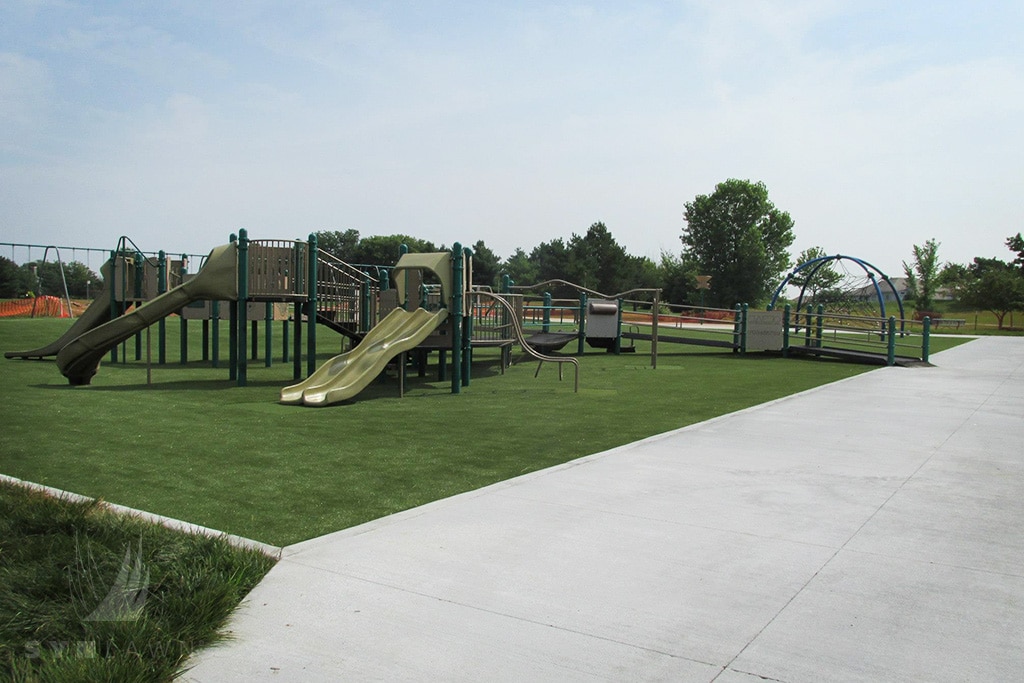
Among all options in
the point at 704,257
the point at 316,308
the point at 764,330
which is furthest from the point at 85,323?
the point at 704,257

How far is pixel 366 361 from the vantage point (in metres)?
12.5

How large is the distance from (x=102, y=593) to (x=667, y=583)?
2.70 metres

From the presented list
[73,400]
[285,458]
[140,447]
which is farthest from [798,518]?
[73,400]

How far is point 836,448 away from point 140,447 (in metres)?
6.69

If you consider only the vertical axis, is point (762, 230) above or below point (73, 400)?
above

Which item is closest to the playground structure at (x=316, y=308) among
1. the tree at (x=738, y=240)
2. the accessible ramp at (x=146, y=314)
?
the accessible ramp at (x=146, y=314)

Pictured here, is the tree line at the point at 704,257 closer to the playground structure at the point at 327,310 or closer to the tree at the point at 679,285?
the tree at the point at 679,285

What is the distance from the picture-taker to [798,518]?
18.6ft

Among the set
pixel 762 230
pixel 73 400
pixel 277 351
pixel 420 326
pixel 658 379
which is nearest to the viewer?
pixel 73 400

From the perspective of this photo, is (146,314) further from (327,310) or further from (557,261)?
(557,261)

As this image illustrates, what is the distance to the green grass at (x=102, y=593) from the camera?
3277 mm

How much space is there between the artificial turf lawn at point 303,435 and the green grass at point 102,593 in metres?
0.60

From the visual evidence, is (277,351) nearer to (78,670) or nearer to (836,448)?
(836,448)

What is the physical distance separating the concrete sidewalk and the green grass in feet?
0.55
